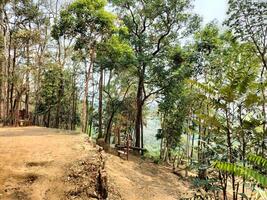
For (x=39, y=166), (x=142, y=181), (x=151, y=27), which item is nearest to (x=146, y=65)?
(x=151, y=27)

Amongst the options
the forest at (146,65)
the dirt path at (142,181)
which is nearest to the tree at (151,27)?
the forest at (146,65)

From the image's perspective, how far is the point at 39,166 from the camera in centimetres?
741

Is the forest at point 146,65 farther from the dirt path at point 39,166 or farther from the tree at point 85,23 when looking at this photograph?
the dirt path at point 39,166

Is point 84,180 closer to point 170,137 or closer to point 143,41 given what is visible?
point 143,41

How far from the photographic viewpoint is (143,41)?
19.9 meters

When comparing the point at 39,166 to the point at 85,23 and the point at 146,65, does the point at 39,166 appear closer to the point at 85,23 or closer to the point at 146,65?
the point at 85,23

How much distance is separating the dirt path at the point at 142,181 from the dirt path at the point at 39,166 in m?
3.62

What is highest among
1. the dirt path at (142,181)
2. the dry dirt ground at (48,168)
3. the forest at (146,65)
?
the forest at (146,65)

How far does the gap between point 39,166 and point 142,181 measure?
7751 millimetres

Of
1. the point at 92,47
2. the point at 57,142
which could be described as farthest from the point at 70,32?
the point at 57,142

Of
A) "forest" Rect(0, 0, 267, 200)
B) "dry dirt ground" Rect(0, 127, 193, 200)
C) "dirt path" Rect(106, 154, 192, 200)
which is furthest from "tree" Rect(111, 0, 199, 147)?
"dry dirt ground" Rect(0, 127, 193, 200)

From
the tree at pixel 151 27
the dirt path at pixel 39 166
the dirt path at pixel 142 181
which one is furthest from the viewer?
the tree at pixel 151 27

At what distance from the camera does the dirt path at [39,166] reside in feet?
21.2

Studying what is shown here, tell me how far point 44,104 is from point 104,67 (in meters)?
9.60
